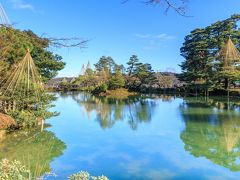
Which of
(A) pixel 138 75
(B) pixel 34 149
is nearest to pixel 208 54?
(A) pixel 138 75

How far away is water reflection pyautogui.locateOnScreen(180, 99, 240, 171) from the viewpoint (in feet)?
25.2

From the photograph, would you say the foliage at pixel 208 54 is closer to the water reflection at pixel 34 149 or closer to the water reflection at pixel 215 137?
the water reflection at pixel 215 137

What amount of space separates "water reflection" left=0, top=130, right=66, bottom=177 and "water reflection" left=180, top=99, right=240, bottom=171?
12.9 ft

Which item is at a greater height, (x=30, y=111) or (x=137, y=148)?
(x=30, y=111)

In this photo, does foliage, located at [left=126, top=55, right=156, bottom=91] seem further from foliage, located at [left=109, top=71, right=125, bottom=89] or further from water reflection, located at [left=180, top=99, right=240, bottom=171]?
water reflection, located at [left=180, top=99, right=240, bottom=171]

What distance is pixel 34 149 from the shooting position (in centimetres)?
830

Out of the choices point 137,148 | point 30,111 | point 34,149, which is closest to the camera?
point 34,149

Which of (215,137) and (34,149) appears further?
(215,137)

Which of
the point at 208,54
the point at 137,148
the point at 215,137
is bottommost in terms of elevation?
the point at 137,148

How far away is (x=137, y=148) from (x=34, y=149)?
2993 mm

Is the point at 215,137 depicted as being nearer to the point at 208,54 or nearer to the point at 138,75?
the point at 208,54

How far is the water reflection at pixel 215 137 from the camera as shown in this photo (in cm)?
769

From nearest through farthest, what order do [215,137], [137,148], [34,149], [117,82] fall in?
[34,149] < [137,148] < [215,137] < [117,82]

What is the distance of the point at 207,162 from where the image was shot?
7242 millimetres
